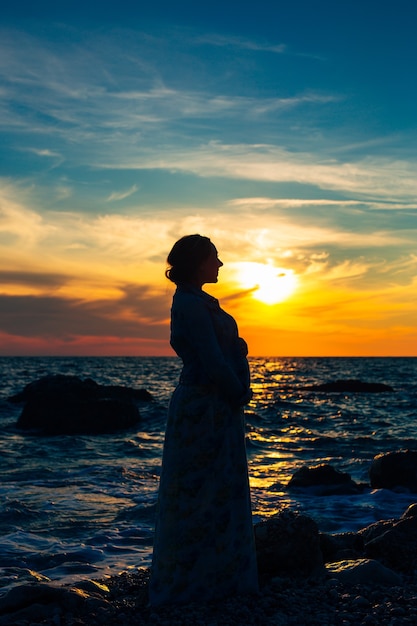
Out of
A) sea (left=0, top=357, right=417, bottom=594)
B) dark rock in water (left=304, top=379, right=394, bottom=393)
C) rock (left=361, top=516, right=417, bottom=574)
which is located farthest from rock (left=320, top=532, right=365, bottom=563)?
dark rock in water (left=304, top=379, right=394, bottom=393)

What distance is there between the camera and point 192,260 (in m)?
5.40

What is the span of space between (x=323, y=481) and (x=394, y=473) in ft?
5.26

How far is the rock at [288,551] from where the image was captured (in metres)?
6.79

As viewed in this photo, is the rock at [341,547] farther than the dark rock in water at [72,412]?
No

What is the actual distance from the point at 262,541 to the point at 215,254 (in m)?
3.39

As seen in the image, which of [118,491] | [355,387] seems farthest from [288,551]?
[355,387]

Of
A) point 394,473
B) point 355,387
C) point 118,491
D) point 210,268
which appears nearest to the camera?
point 210,268

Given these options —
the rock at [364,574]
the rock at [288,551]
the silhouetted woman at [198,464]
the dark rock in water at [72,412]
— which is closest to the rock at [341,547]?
the rock at [288,551]

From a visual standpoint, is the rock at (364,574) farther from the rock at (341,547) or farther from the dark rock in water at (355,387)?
the dark rock in water at (355,387)

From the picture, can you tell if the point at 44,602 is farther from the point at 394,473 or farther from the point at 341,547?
the point at 394,473

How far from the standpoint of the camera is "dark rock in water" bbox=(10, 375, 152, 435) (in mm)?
25688

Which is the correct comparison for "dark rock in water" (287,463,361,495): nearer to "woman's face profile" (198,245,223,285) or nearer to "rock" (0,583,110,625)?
"rock" (0,583,110,625)

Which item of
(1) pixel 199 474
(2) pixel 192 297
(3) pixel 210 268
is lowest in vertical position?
(1) pixel 199 474

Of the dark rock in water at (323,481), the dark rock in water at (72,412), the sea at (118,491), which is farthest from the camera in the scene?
the dark rock in water at (72,412)
